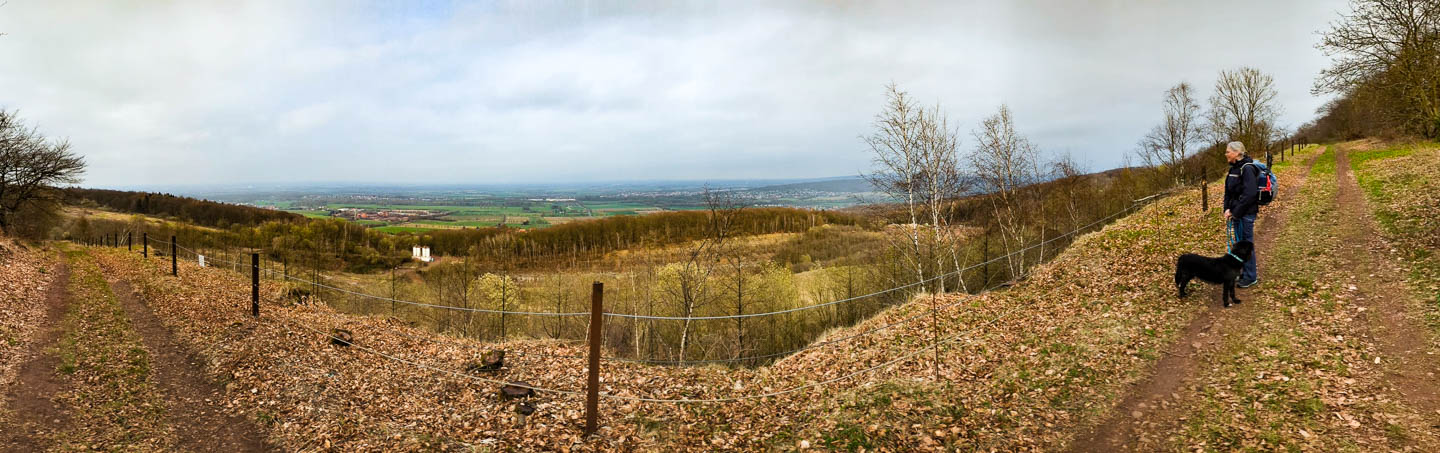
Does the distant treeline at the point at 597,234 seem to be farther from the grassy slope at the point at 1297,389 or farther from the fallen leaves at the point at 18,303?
the grassy slope at the point at 1297,389

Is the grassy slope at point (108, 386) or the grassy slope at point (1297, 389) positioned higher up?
the grassy slope at point (1297, 389)

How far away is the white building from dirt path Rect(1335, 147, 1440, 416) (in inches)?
2587

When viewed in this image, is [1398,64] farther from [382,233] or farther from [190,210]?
[190,210]

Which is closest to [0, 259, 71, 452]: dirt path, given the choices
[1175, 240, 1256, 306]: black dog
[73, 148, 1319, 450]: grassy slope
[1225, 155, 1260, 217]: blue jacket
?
[73, 148, 1319, 450]: grassy slope

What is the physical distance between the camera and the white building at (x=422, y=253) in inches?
2377

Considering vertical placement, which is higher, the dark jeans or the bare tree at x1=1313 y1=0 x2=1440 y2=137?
the bare tree at x1=1313 y1=0 x2=1440 y2=137

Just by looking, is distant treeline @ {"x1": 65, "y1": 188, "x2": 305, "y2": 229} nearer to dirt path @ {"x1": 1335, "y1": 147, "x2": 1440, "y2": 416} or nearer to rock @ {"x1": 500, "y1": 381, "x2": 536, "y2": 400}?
rock @ {"x1": 500, "y1": 381, "x2": 536, "y2": 400}

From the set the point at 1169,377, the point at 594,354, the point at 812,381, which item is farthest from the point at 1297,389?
the point at 594,354

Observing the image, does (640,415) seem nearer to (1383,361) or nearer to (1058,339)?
(1058,339)

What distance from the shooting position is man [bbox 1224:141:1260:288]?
25.0ft

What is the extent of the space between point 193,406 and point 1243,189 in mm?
15126

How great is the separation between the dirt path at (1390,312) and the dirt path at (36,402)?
47.0 feet

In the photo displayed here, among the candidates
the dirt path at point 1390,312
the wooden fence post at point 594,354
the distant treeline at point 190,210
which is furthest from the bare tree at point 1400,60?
the distant treeline at point 190,210

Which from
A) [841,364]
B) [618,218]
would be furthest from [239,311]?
[618,218]
